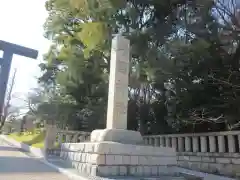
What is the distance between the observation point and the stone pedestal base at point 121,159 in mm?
3838

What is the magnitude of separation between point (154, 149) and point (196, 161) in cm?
170

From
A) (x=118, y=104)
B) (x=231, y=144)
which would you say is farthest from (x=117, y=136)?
(x=231, y=144)

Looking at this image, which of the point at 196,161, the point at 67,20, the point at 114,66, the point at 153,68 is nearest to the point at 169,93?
the point at 153,68

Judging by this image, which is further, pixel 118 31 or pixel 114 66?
pixel 118 31

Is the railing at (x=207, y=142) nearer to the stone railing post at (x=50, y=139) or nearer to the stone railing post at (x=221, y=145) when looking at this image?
the stone railing post at (x=221, y=145)

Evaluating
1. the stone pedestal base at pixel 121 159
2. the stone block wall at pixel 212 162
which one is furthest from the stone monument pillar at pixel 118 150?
the stone block wall at pixel 212 162

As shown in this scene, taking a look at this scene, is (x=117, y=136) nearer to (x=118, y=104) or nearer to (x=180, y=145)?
(x=118, y=104)

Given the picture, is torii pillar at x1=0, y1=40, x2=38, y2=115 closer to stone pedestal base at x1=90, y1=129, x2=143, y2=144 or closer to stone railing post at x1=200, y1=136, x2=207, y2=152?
stone pedestal base at x1=90, y1=129, x2=143, y2=144

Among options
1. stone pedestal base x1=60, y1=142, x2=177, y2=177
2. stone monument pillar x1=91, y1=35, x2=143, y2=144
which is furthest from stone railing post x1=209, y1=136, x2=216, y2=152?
stone monument pillar x1=91, y1=35, x2=143, y2=144

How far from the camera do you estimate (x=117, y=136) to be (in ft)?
14.8

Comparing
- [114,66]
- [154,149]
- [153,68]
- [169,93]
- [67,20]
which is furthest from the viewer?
[67,20]

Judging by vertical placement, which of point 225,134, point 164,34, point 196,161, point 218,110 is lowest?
point 196,161

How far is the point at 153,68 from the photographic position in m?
6.16

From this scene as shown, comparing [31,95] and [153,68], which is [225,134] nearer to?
[153,68]
